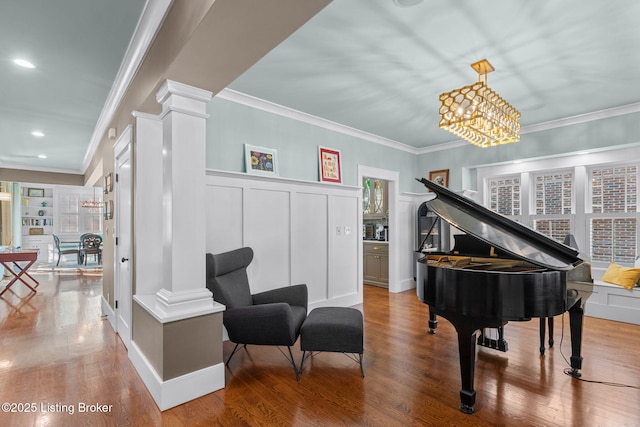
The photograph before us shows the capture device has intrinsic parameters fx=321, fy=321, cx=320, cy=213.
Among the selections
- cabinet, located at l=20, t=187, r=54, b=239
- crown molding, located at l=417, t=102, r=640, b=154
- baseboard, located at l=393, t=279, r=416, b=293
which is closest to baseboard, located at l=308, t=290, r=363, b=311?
baseboard, located at l=393, t=279, r=416, b=293

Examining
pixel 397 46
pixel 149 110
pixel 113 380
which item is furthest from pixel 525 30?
pixel 113 380

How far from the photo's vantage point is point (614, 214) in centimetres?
457

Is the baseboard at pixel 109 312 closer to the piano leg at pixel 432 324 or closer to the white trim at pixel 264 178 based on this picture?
the white trim at pixel 264 178

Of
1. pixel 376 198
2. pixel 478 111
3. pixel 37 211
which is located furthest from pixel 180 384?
pixel 37 211

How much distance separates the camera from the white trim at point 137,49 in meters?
2.17

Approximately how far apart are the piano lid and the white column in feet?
5.59

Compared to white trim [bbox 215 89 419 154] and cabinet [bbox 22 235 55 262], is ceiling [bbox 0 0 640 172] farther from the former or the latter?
cabinet [bbox 22 235 55 262]

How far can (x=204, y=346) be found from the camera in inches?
92.7

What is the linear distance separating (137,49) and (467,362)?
A: 3465mm

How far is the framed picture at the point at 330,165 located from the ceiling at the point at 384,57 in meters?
0.49

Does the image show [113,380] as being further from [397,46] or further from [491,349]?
[397,46]

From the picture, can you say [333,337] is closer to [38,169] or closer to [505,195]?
[505,195]

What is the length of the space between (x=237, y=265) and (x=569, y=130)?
5.01 meters

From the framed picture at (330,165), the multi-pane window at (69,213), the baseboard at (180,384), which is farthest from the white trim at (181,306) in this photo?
the multi-pane window at (69,213)
